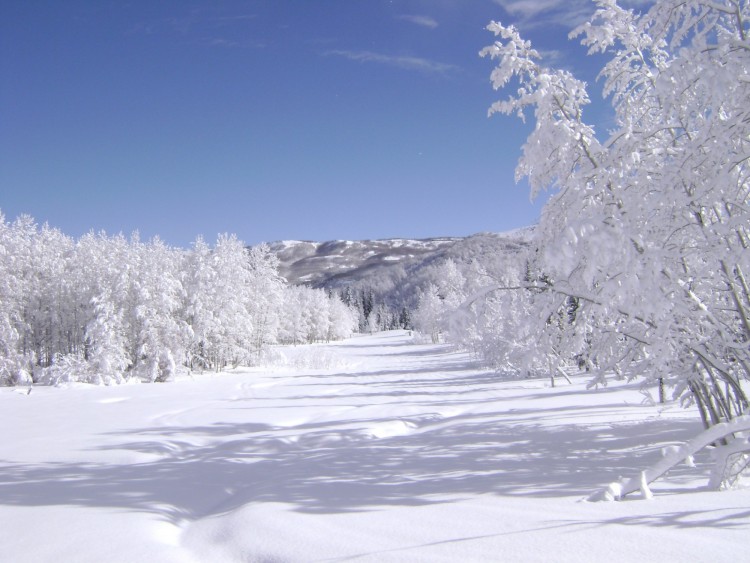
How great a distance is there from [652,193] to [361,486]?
491 cm

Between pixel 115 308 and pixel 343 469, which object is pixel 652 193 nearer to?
pixel 343 469

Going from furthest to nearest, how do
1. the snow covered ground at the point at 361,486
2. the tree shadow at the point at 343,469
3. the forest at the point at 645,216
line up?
the tree shadow at the point at 343,469, the forest at the point at 645,216, the snow covered ground at the point at 361,486

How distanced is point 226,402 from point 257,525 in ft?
43.2

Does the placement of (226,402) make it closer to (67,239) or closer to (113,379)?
(113,379)

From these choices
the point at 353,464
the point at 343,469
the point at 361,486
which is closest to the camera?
the point at 361,486

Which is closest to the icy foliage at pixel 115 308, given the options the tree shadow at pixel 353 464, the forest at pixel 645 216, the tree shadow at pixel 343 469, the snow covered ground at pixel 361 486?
the snow covered ground at pixel 361 486

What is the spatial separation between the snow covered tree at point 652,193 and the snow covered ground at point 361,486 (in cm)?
159

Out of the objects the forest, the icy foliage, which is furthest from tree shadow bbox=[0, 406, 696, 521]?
the icy foliage

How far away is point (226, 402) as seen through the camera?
16.8 m

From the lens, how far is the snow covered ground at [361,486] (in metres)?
3.62

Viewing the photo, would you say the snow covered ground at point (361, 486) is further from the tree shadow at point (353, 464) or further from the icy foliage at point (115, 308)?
the icy foliage at point (115, 308)

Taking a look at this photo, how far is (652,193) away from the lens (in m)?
5.22

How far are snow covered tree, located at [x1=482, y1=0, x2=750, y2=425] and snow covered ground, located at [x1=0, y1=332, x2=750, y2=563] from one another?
1.59 meters

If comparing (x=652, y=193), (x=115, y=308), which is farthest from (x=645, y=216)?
(x=115, y=308)
